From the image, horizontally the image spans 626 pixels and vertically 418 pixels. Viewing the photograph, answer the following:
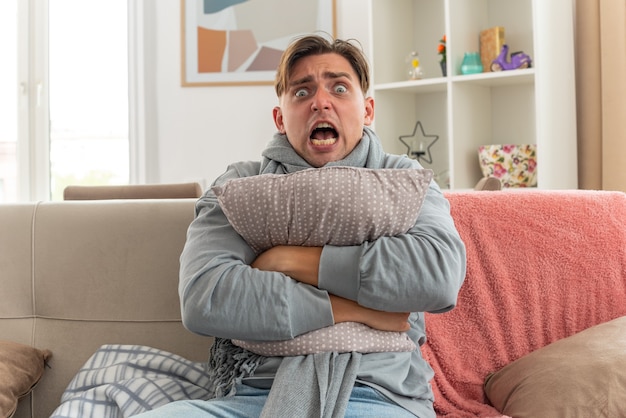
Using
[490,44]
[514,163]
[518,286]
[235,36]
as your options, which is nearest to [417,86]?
[490,44]

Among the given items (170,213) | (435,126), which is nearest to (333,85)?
(170,213)

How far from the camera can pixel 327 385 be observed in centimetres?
127

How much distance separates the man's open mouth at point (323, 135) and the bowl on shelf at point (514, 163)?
1.84 metres

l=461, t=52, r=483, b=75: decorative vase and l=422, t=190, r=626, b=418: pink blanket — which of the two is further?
l=461, t=52, r=483, b=75: decorative vase

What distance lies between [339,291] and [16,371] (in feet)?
2.68

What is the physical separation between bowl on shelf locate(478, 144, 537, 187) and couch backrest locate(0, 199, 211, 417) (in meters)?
1.82

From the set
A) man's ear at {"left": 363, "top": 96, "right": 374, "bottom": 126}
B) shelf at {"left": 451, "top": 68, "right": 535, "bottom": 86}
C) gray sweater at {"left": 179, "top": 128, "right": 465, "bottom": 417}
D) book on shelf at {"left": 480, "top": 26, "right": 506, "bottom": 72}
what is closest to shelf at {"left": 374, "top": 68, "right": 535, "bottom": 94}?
shelf at {"left": 451, "top": 68, "right": 535, "bottom": 86}

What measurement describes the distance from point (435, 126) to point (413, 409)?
2653 millimetres

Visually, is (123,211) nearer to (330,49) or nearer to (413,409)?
(330,49)

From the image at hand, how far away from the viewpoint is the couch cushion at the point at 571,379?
53.4 inches

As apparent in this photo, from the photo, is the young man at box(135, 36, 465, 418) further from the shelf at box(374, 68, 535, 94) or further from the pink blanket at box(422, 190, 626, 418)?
the shelf at box(374, 68, 535, 94)

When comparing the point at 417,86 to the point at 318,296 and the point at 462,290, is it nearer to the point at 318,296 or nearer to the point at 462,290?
the point at 462,290

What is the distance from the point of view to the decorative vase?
3.34 meters

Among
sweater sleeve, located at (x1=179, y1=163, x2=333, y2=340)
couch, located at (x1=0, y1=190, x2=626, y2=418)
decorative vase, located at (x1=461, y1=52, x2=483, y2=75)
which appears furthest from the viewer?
decorative vase, located at (x1=461, y1=52, x2=483, y2=75)
